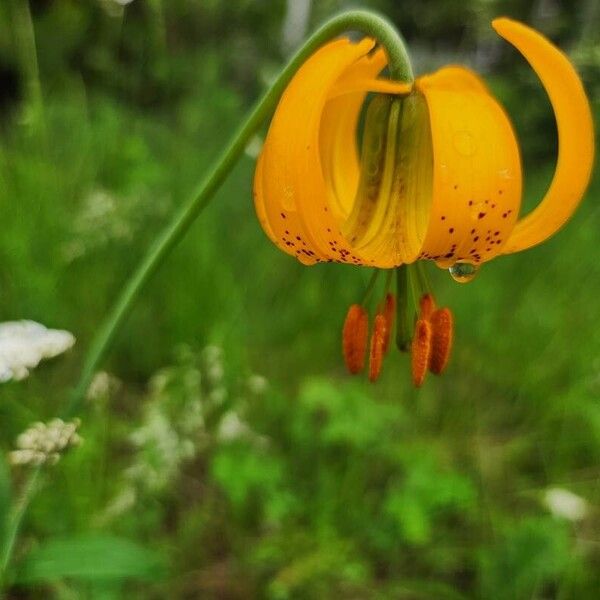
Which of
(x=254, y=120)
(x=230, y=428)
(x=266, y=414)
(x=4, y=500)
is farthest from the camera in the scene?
(x=266, y=414)

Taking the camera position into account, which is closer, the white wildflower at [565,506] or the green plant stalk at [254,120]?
the green plant stalk at [254,120]

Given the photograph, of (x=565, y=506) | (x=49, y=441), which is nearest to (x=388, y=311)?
(x=49, y=441)

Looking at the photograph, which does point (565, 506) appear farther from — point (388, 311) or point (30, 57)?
point (30, 57)

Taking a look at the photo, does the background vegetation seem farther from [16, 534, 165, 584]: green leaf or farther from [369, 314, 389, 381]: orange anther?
[369, 314, 389, 381]: orange anther

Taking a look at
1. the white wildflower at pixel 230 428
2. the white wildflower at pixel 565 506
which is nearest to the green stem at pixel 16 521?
the white wildflower at pixel 230 428

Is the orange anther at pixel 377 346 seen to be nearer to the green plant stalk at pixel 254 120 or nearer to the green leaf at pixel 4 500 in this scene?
the green plant stalk at pixel 254 120

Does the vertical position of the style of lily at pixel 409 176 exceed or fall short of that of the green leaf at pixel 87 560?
it exceeds it

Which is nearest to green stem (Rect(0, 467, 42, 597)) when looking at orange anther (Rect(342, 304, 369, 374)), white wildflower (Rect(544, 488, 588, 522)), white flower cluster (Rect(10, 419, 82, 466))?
white flower cluster (Rect(10, 419, 82, 466))
